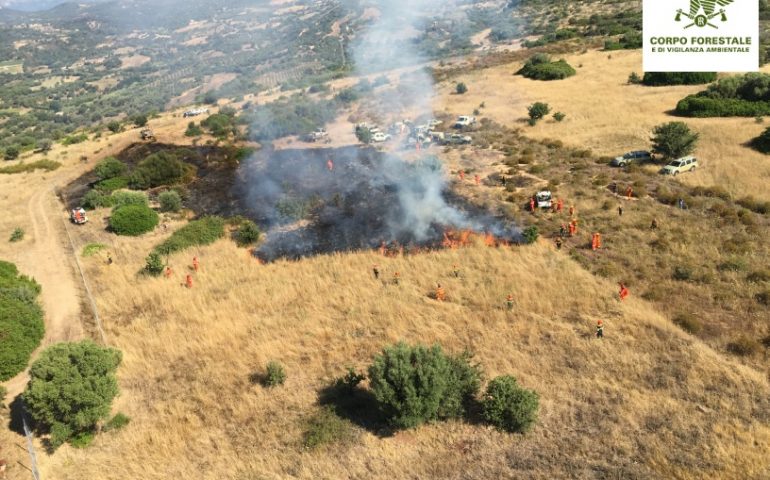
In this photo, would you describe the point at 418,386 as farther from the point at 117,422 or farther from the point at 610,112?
the point at 610,112

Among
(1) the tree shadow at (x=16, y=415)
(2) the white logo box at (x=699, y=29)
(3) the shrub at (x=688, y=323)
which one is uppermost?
(2) the white logo box at (x=699, y=29)

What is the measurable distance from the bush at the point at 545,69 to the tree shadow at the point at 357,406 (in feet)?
195

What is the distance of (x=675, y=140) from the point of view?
38.7 metres

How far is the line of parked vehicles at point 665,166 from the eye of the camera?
37031 millimetres

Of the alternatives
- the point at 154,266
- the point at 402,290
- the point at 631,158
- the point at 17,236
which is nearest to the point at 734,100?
the point at 631,158

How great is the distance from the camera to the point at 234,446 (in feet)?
53.5

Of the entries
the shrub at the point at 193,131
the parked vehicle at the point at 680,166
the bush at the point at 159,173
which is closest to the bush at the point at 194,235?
the bush at the point at 159,173

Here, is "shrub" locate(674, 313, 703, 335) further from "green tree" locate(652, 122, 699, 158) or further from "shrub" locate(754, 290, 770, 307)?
"green tree" locate(652, 122, 699, 158)

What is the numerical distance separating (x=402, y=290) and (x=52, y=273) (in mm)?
21935

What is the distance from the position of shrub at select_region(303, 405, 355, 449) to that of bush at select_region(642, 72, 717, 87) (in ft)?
190

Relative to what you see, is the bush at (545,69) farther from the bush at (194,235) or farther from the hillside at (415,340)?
the bush at (194,235)

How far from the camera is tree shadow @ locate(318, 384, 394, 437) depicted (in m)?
16.8

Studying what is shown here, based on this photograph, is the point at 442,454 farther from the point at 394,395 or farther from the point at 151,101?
the point at 151,101

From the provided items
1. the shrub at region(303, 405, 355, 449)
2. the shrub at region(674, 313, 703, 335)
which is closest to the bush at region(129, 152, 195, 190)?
the shrub at region(303, 405, 355, 449)
